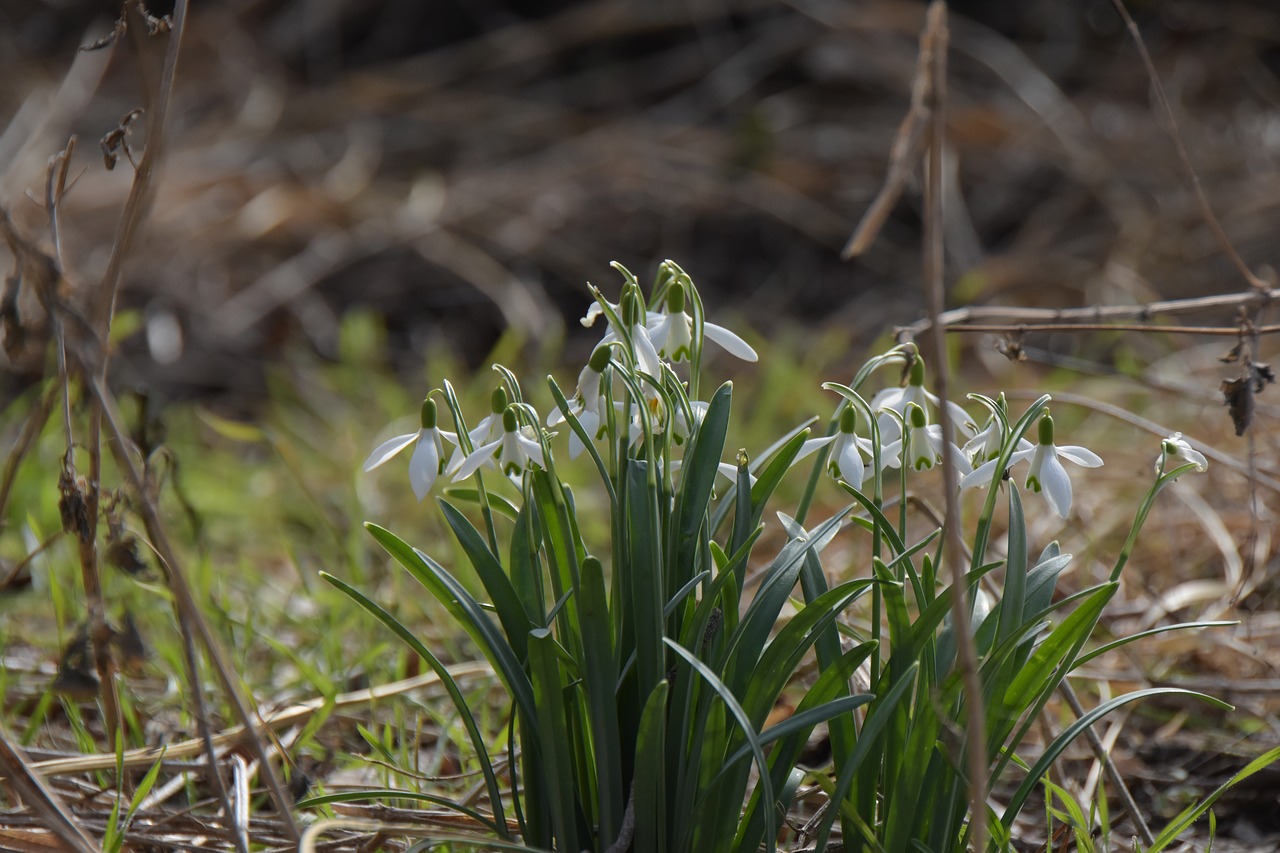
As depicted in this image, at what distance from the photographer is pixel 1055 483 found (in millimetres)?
927

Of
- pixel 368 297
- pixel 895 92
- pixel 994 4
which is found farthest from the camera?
pixel 994 4

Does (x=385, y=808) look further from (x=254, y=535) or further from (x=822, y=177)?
(x=822, y=177)

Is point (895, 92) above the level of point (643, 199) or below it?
above

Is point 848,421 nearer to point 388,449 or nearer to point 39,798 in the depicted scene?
→ point 388,449

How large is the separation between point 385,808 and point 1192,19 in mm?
5771

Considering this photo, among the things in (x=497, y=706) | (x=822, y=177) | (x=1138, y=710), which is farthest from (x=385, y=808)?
(x=822, y=177)

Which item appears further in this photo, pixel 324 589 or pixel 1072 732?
pixel 324 589

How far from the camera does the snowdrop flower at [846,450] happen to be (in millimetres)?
952

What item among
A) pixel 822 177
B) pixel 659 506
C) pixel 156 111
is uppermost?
pixel 822 177

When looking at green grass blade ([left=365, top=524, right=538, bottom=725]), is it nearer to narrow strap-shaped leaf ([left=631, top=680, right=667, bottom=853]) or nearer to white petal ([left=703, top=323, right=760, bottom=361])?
narrow strap-shaped leaf ([left=631, top=680, right=667, bottom=853])

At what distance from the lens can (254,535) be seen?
9.49 ft

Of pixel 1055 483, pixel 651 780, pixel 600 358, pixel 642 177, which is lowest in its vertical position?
pixel 651 780

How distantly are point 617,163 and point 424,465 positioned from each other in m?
4.15

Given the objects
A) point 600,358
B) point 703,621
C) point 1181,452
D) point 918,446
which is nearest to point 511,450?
point 600,358
